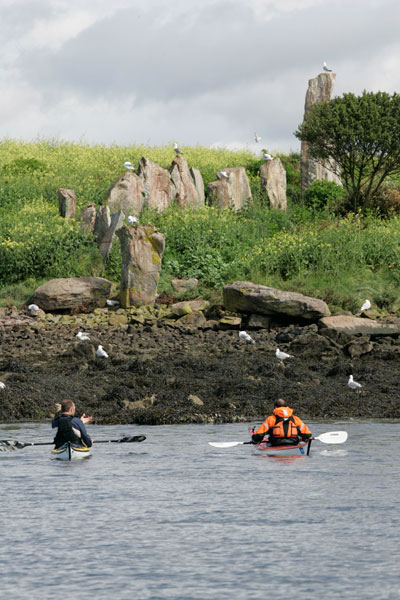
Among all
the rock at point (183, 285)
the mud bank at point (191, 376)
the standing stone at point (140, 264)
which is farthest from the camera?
the rock at point (183, 285)

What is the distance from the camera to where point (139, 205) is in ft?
141

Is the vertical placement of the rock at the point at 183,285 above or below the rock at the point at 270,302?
above

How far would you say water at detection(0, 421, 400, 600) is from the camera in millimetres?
9742

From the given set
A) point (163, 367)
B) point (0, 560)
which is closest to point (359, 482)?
point (0, 560)

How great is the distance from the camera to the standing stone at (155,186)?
1735 inches

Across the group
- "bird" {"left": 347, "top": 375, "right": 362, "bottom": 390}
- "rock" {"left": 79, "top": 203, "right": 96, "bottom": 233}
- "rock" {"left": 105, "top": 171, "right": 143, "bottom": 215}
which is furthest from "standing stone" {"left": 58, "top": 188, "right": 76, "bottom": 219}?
"bird" {"left": 347, "top": 375, "right": 362, "bottom": 390}

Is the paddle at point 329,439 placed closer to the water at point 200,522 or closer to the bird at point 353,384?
the water at point 200,522

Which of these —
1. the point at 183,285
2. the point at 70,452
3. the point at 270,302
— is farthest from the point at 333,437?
the point at 183,285

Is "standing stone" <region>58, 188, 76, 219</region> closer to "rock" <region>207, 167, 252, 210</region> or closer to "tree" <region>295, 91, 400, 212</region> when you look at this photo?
"rock" <region>207, 167, 252, 210</region>

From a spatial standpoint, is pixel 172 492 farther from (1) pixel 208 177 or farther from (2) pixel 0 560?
(1) pixel 208 177

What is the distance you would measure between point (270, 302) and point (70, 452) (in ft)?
46.9

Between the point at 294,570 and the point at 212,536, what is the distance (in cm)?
175

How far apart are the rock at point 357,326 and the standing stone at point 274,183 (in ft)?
59.6

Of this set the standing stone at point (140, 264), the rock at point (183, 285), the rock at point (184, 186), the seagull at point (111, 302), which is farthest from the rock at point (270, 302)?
the rock at point (184, 186)
